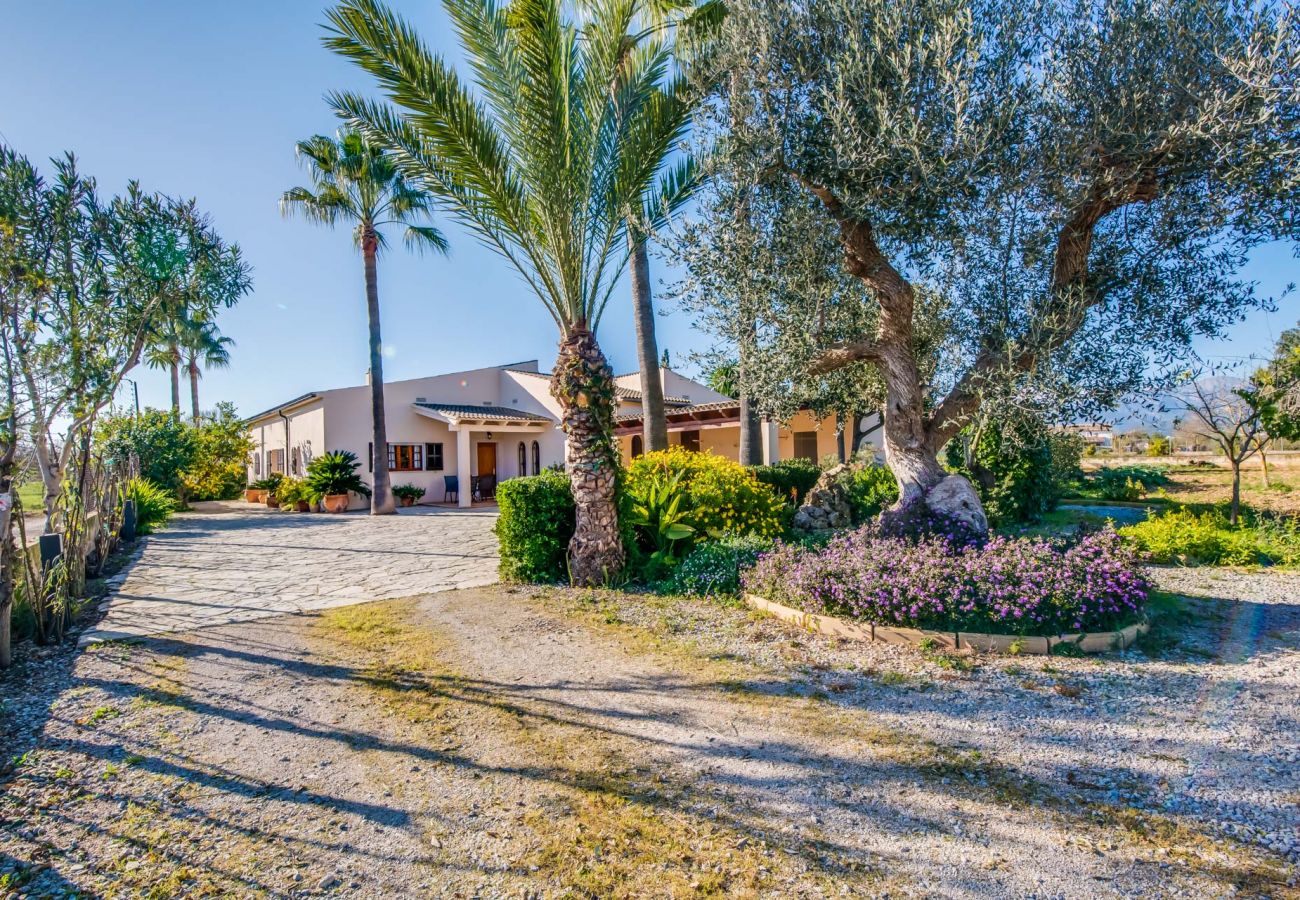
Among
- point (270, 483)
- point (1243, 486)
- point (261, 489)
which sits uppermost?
point (270, 483)

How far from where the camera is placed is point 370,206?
17.8m

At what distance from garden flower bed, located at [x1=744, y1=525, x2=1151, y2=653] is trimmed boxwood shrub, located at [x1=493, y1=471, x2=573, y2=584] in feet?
10.1

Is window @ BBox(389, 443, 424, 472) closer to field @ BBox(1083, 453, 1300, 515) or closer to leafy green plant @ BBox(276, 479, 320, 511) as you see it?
leafy green plant @ BBox(276, 479, 320, 511)

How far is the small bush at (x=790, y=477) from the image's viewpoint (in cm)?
1262

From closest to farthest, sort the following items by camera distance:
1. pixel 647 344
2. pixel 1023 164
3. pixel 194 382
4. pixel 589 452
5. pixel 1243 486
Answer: pixel 1023 164, pixel 589 452, pixel 647 344, pixel 1243 486, pixel 194 382

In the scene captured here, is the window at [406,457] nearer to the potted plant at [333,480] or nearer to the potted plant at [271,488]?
the potted plant at [333,480]

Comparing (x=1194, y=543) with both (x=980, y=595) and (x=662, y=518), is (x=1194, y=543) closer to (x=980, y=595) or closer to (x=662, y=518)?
(x=980, y=595)

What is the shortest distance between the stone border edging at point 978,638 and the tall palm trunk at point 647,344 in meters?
5.95

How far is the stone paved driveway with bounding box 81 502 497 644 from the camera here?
6.72 meters

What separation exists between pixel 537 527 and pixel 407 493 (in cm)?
1487

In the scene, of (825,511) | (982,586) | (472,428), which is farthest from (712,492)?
(472,428)

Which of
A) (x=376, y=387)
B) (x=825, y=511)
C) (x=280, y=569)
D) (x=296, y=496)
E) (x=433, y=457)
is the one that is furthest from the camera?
(x=433, y=457)

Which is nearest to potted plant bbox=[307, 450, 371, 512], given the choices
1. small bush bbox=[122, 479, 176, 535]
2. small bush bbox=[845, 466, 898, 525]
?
small bush bbox=[122, 479, 176, 535]

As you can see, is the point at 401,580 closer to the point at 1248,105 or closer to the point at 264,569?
the point at 264,569
